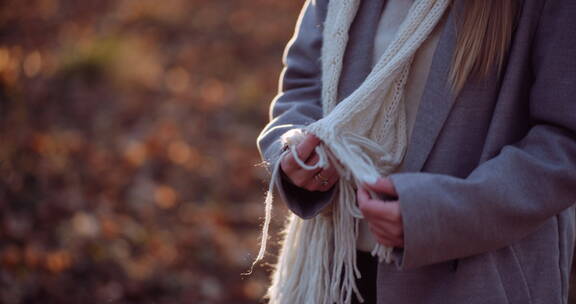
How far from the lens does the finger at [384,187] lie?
1.09 meters

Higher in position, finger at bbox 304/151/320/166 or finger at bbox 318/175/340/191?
finger at bbox 304/151/320/166

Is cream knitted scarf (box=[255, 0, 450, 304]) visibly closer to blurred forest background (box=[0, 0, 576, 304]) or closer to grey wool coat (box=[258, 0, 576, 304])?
grey wool coat (box=[258, 0, 576, 304])

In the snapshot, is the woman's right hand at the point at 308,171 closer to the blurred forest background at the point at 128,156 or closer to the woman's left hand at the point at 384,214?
the woman's left hand at the point at 384,214

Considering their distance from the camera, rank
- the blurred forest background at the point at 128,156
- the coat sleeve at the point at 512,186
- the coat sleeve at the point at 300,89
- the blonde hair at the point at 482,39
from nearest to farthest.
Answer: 1. the coat sleeve at the point at 512,186
2. the blonde hair at the point at 482,39
3. the coat sleeve at the point at 300,89
4. the blurred forest background at the point at 128,156

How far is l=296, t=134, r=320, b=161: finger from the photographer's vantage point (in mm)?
1212

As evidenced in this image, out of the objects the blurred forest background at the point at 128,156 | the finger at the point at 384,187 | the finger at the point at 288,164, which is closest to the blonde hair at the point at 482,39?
the finger at the point at 384,187

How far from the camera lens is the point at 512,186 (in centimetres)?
110

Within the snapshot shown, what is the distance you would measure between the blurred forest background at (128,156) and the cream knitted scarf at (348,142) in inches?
68.2

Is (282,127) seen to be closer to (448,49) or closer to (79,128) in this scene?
(448,49)

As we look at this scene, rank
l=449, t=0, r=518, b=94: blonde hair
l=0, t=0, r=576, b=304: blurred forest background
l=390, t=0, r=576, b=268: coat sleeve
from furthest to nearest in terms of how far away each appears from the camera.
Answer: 1. l=0, t=0, r=576, b=304: blurred forest background
2. l=449, t=0, r=518, b=94: blonde hair
3. l=390, t=0, r=576, b=268: coat sleeve

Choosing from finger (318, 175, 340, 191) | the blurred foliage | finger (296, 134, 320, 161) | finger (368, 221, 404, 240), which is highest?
finger (296, 134, 320, 161)

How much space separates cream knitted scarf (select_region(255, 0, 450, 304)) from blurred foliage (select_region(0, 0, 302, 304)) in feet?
5.62

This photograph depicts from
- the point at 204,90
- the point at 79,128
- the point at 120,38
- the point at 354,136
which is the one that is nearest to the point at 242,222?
the point at 79,128

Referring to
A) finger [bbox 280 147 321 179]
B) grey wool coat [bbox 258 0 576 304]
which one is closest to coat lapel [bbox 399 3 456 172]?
grey wool coat [bbox 258 0 576 304]
